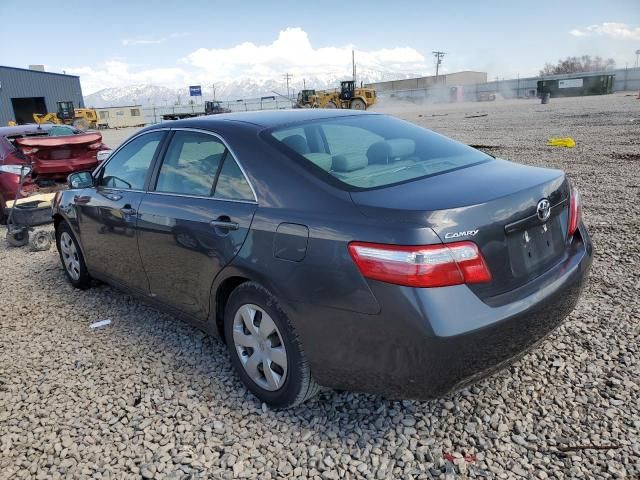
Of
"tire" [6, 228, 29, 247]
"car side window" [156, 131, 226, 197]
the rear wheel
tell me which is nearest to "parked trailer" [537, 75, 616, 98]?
the rear wheel

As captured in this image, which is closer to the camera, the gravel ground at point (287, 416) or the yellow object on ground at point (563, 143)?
the gravel ground at point (287, 416)

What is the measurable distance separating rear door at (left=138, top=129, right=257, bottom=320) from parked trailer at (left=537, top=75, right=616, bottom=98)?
54920 millimetres

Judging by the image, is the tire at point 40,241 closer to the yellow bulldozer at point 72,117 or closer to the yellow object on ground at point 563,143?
the yellow object on ground at point 563,143

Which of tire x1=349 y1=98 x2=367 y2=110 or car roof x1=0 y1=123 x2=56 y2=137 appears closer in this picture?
car roof x1=0 y1=123 x2=56 y2=137

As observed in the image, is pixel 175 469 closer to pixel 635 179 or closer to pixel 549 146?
pixel 635 179

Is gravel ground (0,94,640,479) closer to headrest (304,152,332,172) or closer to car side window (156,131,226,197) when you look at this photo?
car side window (156,131,226,197)

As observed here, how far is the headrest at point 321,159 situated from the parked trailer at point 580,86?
55052 mm

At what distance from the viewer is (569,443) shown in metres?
2.40

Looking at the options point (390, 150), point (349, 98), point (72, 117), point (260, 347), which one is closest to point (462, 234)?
point (390, 150)

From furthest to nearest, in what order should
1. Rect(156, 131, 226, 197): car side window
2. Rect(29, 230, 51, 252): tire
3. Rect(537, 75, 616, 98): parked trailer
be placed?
Rect(537, 75, 616, 98): parked trailer
Rect(29, 230, 51, 252): tire
Rect(156, 131, 226, 197): car side window

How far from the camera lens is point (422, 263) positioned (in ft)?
6.80

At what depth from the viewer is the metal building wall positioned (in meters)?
46.7

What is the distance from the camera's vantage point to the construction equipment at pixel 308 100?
135 feet

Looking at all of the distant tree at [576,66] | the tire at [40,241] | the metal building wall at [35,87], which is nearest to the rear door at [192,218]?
the tire at [40,241]
